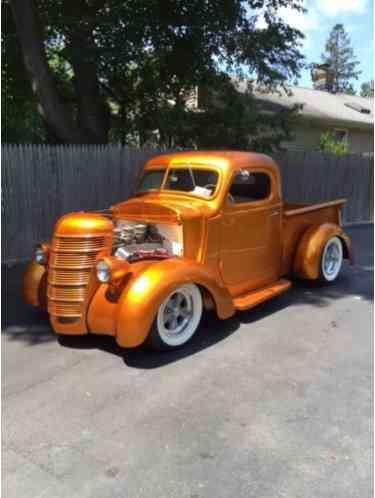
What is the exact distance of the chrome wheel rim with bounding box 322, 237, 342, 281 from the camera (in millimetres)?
6031

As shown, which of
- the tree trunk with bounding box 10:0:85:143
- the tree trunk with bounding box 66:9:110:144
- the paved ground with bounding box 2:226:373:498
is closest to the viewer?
the paved ground with bounding box 2:226:373:498

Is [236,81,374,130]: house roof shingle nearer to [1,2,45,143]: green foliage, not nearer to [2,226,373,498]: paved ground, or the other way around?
[1,2,45,143]: green foliage

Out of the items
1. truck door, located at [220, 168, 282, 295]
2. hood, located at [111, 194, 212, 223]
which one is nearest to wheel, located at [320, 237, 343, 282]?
truck door, located at [220, 168, 282, 295]

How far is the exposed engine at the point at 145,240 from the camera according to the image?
13.4 feet

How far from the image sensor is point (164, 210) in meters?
4.23

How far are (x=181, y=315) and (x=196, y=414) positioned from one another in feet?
4.13

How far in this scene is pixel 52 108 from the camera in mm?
8945

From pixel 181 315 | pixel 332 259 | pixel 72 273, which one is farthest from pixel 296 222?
pixel 72 273

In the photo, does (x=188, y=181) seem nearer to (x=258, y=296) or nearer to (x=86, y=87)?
(x=258, y=296)

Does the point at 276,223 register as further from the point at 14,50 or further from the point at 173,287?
the point at 14,50

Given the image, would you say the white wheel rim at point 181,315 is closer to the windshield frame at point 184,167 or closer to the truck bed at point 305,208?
the windshield frame at point 184,167

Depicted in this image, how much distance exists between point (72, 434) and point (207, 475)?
0.94m

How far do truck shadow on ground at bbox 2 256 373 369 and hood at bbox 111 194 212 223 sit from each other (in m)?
1.22

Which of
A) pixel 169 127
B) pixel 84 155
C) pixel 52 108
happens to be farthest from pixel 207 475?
pixel 169 127
